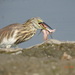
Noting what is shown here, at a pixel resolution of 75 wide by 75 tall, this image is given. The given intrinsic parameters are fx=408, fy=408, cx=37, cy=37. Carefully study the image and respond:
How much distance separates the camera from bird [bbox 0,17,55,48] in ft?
99.7

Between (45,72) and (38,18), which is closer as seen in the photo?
(45,72)

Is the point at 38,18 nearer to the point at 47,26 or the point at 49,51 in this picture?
the point at 47,26

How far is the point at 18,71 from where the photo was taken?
13.2m

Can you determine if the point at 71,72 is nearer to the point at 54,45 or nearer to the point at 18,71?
the point at 18,71

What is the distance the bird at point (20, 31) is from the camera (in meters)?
30.4

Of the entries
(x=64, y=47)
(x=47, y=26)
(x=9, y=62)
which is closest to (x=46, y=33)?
(x=47, y=26)

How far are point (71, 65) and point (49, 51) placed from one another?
431 inches

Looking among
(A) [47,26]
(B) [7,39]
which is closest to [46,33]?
(A) [47,26]

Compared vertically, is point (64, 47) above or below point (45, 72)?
below

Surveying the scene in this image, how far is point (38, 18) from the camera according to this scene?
3219 cm

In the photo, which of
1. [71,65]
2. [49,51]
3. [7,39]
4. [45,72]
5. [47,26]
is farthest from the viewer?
[47,26]

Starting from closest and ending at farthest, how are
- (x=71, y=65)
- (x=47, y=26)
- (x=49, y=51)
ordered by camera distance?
(x=71, y=65) < (x=49, y=51) < (x=47, y=26)

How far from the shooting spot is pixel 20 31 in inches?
1227

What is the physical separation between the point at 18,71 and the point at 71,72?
1.72 meters
